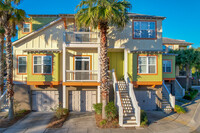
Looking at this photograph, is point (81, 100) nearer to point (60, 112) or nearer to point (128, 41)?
point (60, 112)

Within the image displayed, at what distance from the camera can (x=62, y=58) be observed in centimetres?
1261

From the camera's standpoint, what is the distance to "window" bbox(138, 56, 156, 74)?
40.5ft

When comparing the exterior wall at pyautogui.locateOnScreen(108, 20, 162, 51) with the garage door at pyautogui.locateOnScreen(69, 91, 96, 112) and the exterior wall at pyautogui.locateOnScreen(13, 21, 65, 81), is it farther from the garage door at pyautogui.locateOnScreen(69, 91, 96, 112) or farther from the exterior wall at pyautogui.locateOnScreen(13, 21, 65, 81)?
the garage door at pyautogui.locateOnScreen(69, 91, 96, 112)

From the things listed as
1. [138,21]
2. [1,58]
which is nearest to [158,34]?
[138,21]

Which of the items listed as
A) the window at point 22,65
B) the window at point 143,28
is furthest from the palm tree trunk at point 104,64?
the window at point 22,65

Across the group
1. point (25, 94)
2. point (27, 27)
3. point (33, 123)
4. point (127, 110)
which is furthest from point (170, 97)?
point (27, 27)

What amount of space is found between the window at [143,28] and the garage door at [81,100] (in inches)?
297

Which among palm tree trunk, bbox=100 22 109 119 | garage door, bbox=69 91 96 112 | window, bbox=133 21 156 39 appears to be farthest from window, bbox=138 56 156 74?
garage door, bbox=69 91 96 112

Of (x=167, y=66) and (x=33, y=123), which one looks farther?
(x=167, y=66)

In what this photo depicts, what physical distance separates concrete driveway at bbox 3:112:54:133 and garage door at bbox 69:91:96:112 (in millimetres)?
2289

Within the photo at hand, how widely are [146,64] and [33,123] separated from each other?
36.3 ft

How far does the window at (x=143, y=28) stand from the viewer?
13.2 meters

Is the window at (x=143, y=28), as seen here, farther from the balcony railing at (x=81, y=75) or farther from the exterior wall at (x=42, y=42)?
the exterior wall at (x=42, y=42)

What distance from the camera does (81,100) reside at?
42.8 ft
